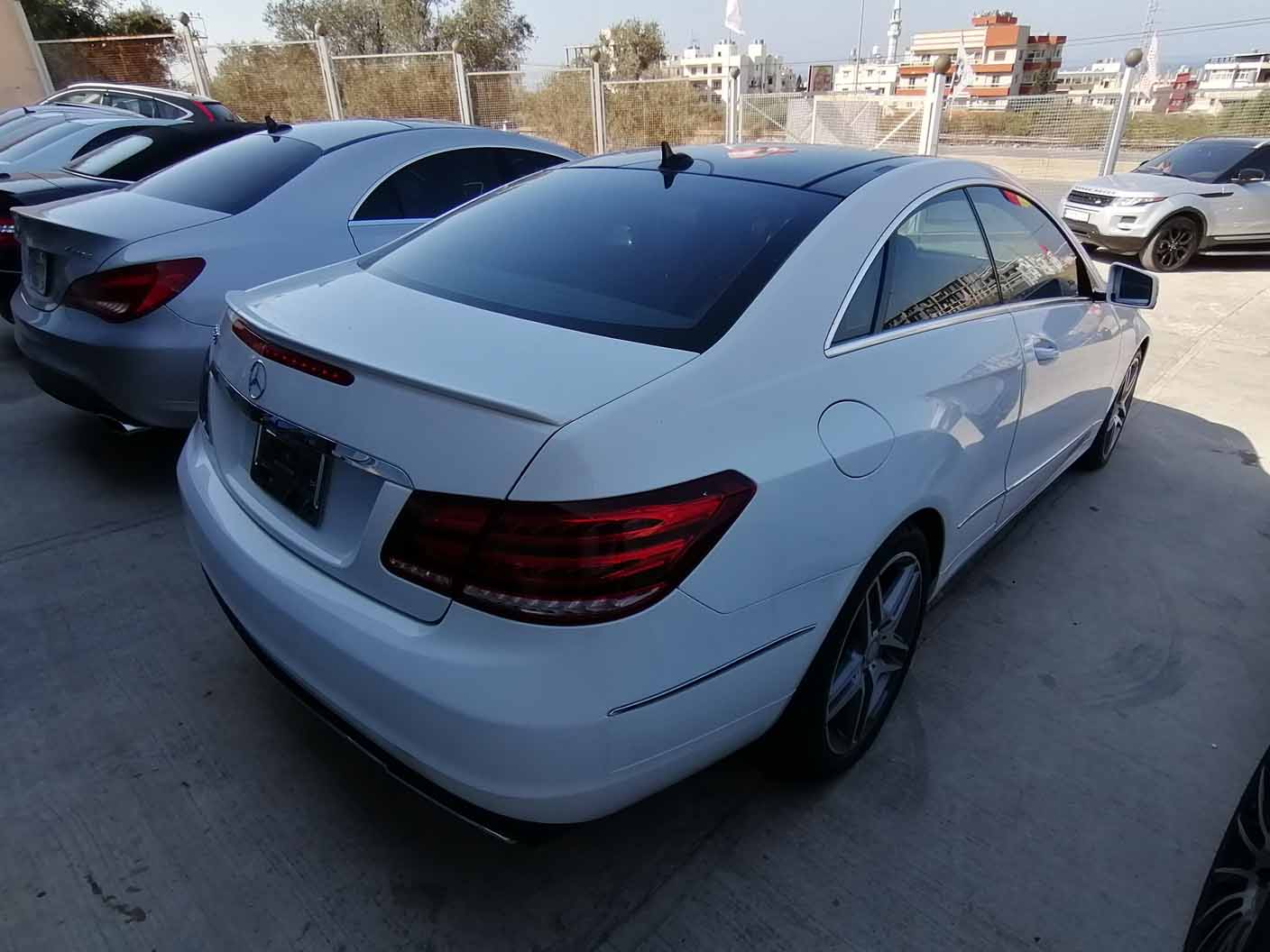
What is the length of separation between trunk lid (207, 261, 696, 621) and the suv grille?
9855mm

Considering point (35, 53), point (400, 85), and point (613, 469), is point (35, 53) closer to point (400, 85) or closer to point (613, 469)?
point (400, 85)

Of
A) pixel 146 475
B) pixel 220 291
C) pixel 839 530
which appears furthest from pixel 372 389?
pixel 146 475

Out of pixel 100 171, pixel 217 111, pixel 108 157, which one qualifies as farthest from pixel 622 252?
pixel 217 111

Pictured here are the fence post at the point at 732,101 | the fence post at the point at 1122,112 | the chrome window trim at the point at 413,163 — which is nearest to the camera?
the chrome window trim at the point at 413,163

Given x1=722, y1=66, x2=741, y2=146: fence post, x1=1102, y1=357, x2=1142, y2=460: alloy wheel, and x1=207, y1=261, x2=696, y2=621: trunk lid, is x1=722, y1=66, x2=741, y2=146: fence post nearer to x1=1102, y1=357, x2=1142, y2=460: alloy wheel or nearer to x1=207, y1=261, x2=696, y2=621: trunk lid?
x1=1102, y1=357, x2=1142, y2=460: alloy wheel

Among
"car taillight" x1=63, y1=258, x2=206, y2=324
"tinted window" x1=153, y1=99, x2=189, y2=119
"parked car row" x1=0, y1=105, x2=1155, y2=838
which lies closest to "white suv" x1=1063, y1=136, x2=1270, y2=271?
"parked car row" x1=0, y1=105, x2=1155, y2=838

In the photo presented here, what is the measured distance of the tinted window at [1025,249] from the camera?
8.80ft

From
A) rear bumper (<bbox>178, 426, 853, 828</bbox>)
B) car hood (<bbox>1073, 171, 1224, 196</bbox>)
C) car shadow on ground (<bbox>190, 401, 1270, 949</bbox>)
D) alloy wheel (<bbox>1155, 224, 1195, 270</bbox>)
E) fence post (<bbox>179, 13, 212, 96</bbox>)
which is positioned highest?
fence post (<bbox>179, 13, 212, 96</bbox>)

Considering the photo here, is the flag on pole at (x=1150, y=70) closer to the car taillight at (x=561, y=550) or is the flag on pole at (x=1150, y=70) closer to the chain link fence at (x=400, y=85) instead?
the chain link fence at (x=400, y=85)

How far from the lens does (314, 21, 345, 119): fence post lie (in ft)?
56.5

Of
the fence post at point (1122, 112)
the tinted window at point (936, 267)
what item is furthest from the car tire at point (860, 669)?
the fence post at point (1122, 112)

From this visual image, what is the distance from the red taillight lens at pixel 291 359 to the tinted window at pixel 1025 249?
6.76 feet

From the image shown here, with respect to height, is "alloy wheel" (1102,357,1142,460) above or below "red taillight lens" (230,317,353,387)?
below

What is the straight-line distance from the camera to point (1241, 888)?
1541 millimetres
